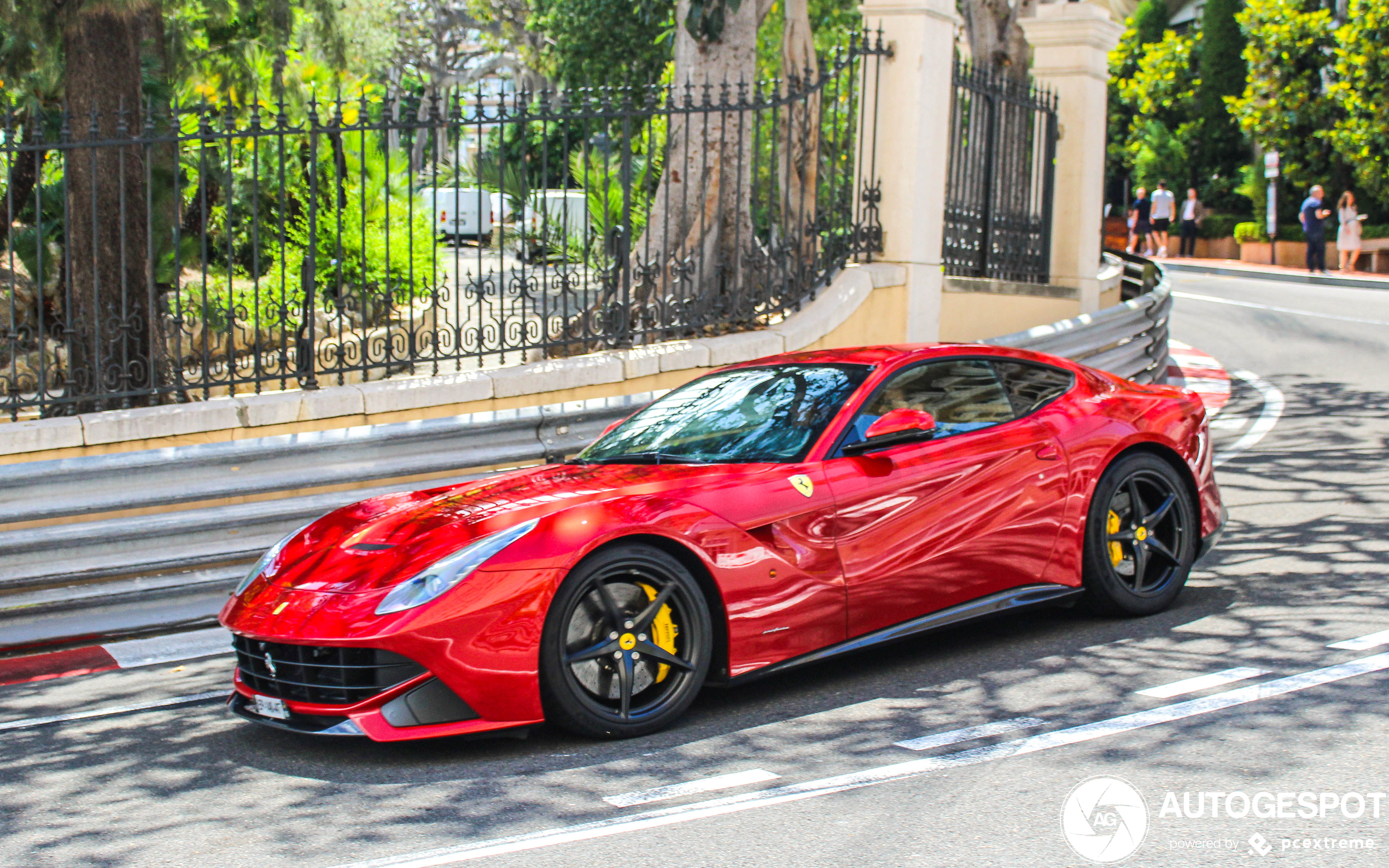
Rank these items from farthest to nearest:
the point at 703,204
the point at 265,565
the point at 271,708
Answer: the point at 703,204
the point at 265,565
the point at 271,708

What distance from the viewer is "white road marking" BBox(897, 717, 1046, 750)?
484 cm

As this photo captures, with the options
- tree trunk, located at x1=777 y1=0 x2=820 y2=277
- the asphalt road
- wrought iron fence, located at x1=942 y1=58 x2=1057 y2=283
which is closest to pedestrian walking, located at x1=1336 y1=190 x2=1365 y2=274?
wrought iron fence, located at x1=942 y1=58 x2=1057 y2=283

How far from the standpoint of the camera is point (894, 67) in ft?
37.7

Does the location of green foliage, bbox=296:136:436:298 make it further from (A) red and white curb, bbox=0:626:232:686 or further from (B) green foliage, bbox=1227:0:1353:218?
(B) green foliage, bbox=1227:0:1353:218

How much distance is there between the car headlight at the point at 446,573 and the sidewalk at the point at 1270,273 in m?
26.8

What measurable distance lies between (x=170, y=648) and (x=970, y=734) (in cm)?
403

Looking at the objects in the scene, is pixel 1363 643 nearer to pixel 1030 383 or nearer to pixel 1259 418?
pixel 1030 383

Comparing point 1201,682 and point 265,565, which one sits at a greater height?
point 265,565

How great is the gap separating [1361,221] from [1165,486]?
100ft

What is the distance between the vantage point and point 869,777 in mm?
4535

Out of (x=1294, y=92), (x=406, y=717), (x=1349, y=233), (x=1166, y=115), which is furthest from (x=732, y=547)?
(x=1166, y=115)

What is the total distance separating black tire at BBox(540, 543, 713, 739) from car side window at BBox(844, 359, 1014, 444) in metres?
1.20

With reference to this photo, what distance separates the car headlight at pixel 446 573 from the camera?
4789 millimetres

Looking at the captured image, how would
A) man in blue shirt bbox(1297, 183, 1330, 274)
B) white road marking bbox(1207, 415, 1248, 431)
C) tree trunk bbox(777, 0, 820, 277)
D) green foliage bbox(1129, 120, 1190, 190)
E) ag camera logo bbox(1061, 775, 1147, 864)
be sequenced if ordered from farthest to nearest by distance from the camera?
green foliage bbox(1129, 120, 1190, 190)
man in blue shirt bbox(1297, 183, 1330, 274)
white road marking bbox(1207, 415, 1248, 431)
tree trunk bbox(777, 0, 820, 277)
ag camera logo bbox(1061, 775, 1147, 864)
